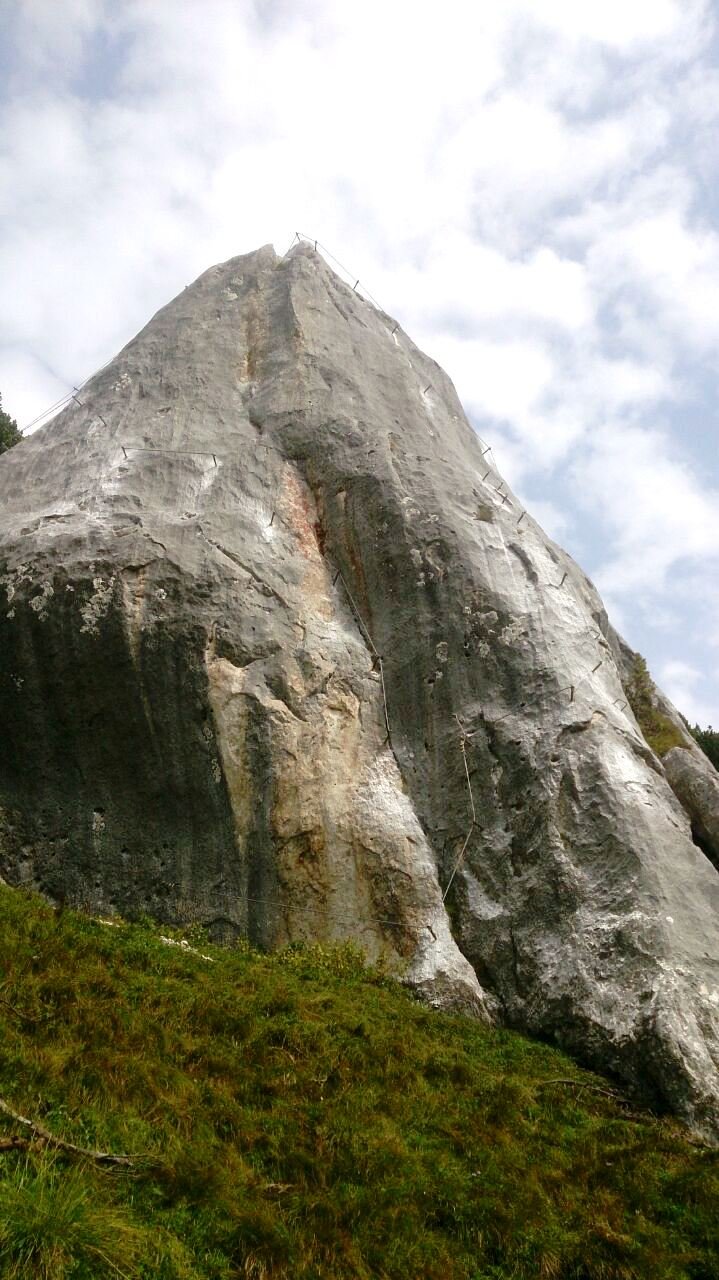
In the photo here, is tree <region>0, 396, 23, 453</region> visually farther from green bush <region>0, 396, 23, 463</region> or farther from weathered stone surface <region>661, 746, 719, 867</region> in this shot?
weathered stone surface <region>661, 746, 719, 867</region>

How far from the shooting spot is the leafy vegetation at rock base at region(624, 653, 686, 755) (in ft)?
69.7

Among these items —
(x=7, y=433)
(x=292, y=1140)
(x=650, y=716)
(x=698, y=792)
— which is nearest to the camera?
(x=292, y=1140)

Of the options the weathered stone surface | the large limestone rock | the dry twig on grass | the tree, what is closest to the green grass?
the dry twig on grass

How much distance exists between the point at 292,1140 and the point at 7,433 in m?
29.2

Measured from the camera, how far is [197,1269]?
6668 millimetres

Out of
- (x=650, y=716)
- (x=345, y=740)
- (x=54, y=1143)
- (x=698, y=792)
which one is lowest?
(x=54, y=1143)

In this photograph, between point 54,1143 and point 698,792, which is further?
point 698,792

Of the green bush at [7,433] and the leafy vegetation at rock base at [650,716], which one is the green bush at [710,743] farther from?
the green bush at [7,433]

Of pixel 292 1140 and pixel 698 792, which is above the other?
pixel 698 792

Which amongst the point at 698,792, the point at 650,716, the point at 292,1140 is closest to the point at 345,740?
the point at 698,792

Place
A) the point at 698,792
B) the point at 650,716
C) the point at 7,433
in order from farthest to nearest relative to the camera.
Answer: the point at 7,433 → the point at 650,716 → the point at 698,792

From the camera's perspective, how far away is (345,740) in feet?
52.4

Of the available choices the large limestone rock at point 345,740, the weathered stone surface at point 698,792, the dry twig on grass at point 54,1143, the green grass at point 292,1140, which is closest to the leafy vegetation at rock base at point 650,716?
the weathered stone surface at point 698,792

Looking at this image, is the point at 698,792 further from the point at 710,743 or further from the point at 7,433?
the point at 7,433
